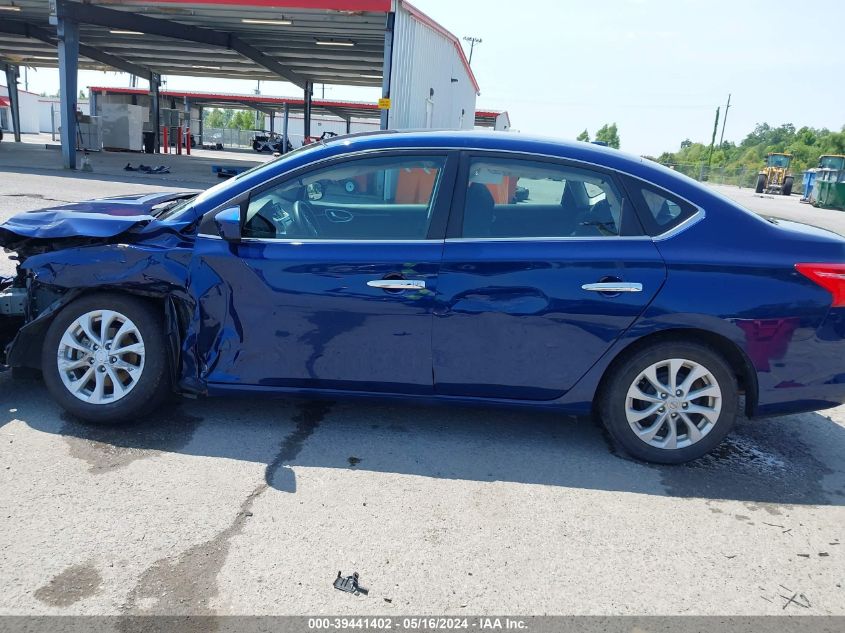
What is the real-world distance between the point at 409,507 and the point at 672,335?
1.67 m

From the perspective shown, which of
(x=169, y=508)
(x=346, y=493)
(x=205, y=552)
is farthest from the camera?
(x=346, y=493)

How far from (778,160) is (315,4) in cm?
4211

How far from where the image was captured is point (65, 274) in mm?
3633

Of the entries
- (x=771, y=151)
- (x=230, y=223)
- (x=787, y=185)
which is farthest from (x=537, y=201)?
A: (x=771, y=151)

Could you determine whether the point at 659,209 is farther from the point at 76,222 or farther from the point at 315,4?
the point at 315,4

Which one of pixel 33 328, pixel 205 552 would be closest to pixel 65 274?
pixel 33 328

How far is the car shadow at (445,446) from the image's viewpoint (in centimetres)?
342

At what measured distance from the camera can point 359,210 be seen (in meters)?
3.86

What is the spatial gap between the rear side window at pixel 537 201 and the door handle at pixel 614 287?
0.95 feet

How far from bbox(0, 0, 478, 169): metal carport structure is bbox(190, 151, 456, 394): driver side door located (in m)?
12.5

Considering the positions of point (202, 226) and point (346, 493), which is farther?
point (202, 226)

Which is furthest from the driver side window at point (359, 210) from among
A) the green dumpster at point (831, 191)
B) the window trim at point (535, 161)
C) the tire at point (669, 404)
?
the green dumpster at point (831, 191)

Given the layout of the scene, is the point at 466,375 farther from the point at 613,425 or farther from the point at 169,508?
the point at 169,508

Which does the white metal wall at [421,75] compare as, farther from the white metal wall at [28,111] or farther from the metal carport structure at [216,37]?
the white metal wall at [28,111]
